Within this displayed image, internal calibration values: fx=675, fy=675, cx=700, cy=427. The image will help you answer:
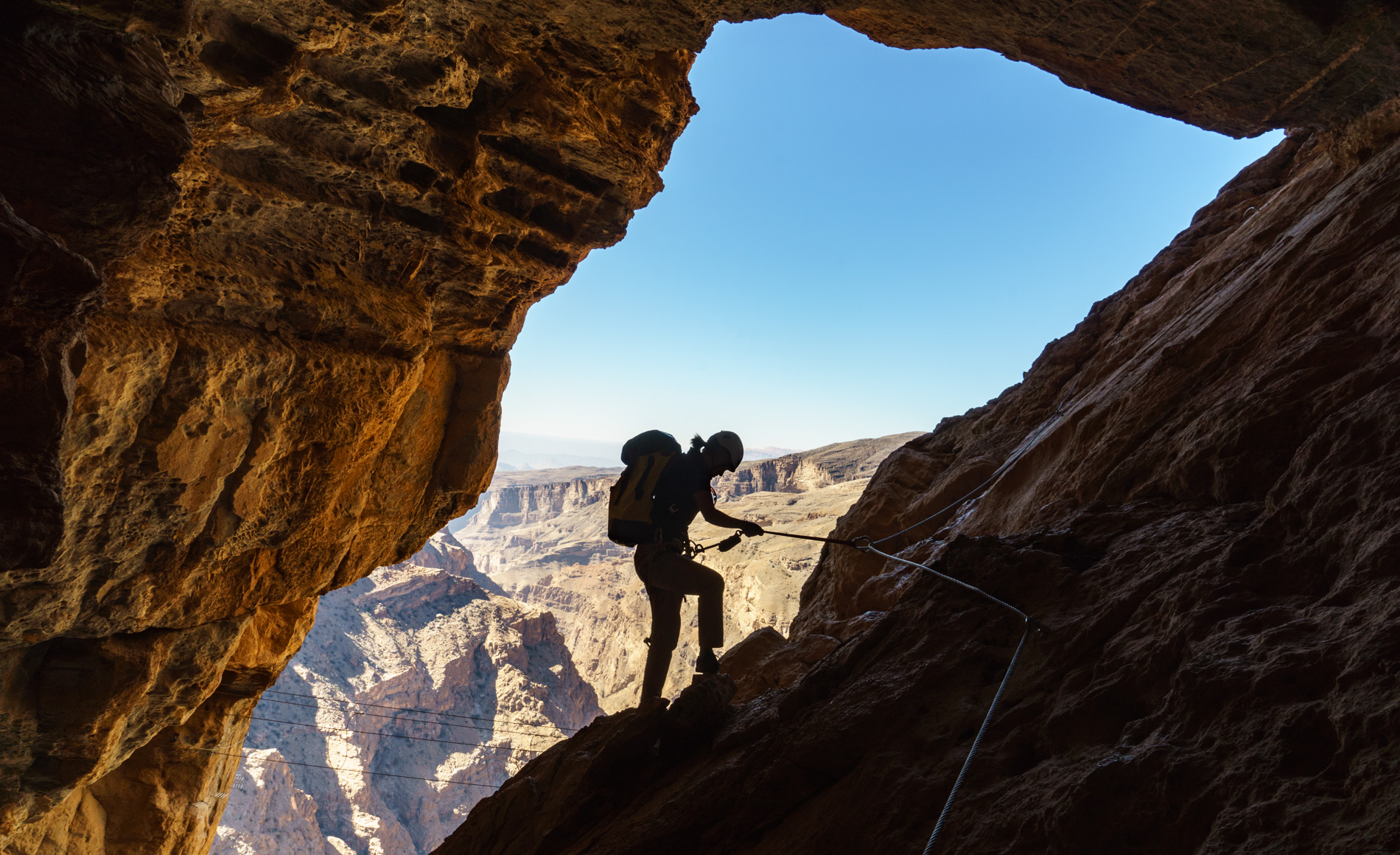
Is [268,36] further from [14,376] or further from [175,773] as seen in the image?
[175,773]

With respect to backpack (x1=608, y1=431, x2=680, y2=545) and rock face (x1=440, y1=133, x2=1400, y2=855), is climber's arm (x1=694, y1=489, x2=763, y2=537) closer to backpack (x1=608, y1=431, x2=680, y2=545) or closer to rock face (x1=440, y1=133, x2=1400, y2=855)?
backpack (x1=608, y1=431, x2=680, y2=545)

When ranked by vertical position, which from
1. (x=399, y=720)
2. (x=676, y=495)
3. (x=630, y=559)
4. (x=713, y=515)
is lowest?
(x=399, y=720)

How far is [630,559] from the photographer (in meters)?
70.3

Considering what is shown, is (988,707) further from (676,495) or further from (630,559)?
(630,559)

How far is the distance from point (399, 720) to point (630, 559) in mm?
32944

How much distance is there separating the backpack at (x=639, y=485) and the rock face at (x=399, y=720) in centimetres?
3318

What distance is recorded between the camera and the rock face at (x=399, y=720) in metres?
31.5

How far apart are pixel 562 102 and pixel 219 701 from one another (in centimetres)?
929

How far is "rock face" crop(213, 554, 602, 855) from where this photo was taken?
31.5 m

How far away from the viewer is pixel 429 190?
229 inches

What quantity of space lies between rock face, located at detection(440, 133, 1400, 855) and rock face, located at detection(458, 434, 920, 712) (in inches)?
230

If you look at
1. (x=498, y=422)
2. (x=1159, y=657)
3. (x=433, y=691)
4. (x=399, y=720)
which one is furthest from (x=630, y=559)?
(x=1159, y=657)

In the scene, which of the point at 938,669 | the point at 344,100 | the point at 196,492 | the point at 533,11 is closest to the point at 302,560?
the point at 196,492

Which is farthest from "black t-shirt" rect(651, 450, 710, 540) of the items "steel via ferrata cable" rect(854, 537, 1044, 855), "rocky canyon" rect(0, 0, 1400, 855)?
"steel via ferrata cable" rect(854, 537, 1044, 855)
